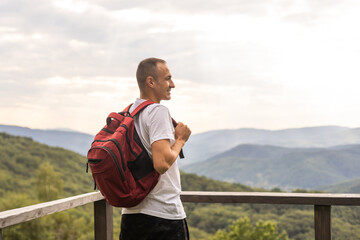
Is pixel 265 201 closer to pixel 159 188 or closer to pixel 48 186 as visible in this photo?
pixel 159 188

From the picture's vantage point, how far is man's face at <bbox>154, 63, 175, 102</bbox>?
188 cm

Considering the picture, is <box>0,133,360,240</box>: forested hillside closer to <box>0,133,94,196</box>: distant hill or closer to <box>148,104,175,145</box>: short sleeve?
<box>0,133,94,196</box>: distant hill

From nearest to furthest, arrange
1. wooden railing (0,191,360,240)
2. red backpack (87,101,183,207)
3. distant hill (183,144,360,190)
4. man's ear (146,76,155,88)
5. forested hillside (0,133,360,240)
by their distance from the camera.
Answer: red backpack (87,101,183,207)
man's ear (146,76,155,88)
wooden railing (0,191,360,240)
forested hillside (0,133,360,240)
distant hill (183,144,360,190)

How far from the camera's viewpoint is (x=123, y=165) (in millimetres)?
1688

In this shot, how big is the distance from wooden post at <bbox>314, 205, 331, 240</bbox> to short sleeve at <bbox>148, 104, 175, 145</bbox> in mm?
1220

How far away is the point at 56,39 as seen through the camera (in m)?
62.1

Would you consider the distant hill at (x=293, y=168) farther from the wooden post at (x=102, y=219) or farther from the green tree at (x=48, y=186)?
the wooden post at (x=102, y=219)

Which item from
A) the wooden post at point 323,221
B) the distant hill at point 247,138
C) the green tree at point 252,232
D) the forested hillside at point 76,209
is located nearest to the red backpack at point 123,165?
the wooden post at point 323,221

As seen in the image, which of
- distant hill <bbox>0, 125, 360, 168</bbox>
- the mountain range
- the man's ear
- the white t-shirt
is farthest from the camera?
distant hill <bbox>0, 125, 360, 168</bbox>

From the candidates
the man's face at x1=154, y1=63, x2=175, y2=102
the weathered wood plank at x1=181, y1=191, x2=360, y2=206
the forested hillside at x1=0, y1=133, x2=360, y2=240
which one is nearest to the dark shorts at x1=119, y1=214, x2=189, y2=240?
the man's face at x1=154, y1=63, x2=175, y2=102

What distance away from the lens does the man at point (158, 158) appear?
172 cm

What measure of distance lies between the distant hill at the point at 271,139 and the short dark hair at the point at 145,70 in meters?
111

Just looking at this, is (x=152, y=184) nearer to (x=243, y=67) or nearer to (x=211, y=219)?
(x=211, y=219)

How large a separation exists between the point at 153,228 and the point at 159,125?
1.41 ft
